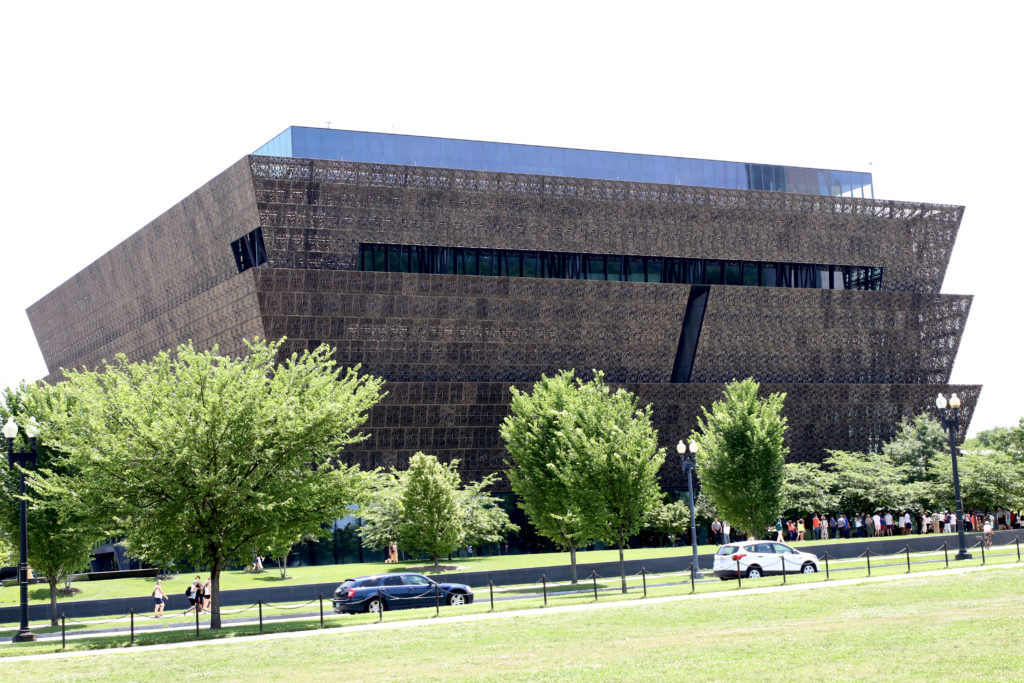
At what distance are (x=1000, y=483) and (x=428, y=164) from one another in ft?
121

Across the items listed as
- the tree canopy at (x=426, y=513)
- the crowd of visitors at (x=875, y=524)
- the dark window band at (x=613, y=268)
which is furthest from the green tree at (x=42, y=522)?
the crowd of visitors at (x=875, y=524)

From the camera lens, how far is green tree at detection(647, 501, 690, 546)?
62912 millimetres

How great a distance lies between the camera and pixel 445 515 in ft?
158

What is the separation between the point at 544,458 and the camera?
45188 millimetres

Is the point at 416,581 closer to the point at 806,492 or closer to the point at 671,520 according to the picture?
the point at 671,520

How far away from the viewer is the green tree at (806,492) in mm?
62281

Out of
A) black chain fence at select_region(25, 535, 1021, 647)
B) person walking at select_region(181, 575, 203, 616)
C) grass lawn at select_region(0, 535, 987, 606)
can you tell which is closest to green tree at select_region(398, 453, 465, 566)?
grass lawn at select_region(0, 535, 987, 606)

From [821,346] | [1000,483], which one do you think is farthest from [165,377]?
[821,346]

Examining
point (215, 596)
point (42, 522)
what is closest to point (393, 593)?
point (215, 596)

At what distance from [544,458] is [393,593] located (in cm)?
1136

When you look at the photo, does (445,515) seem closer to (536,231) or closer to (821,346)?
(536,231)

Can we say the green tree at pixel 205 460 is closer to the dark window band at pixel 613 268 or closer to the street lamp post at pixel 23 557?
the street lamp post at pixel 23 557

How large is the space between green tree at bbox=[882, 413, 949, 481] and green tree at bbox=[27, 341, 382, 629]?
45781 millimetres

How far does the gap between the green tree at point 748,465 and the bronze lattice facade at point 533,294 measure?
55.7 ft
